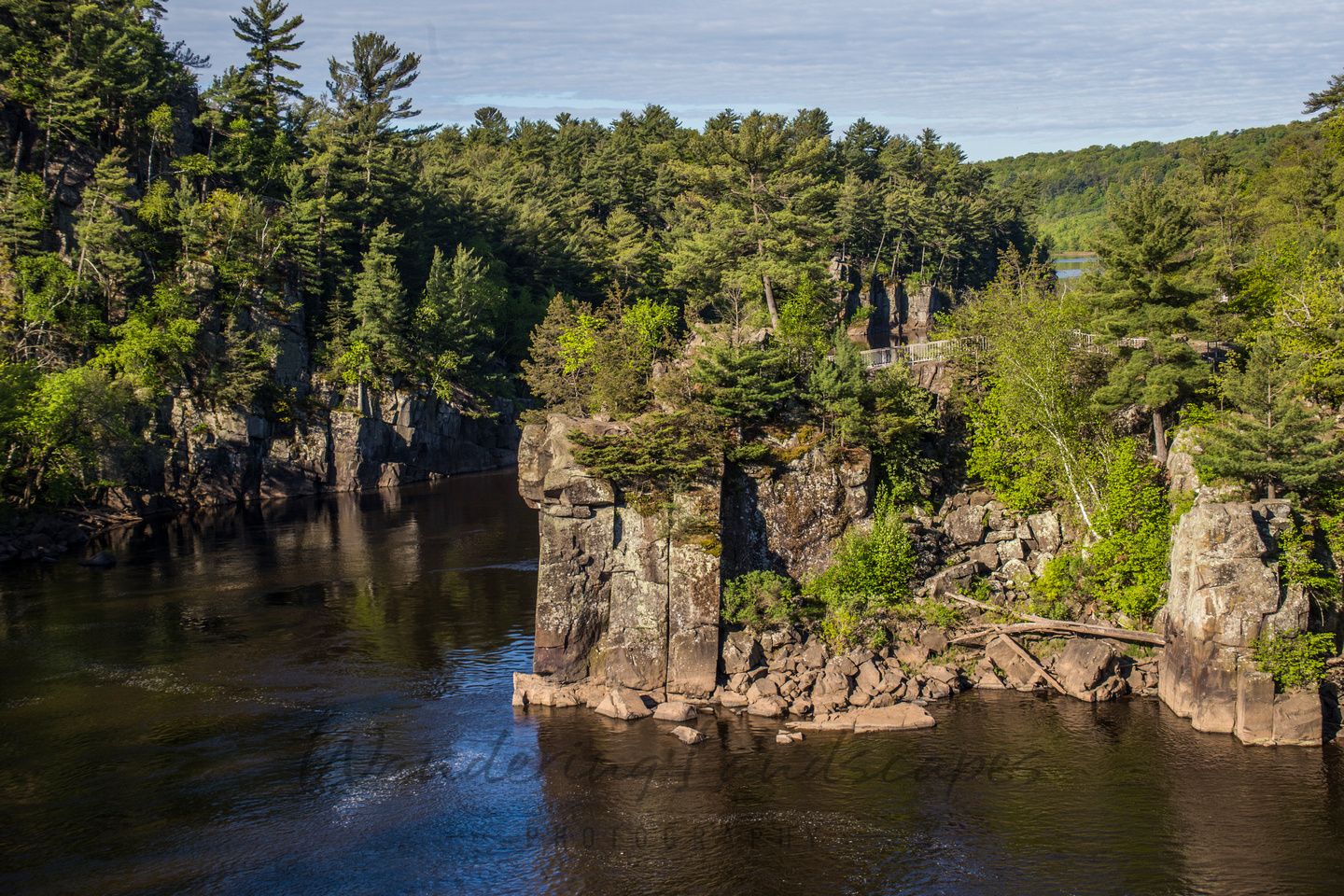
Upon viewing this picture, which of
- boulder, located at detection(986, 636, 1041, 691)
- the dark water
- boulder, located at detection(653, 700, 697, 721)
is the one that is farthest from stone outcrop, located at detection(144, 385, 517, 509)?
boulder, located at detection(986, 636, 1041, 691)

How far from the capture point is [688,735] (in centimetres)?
3794

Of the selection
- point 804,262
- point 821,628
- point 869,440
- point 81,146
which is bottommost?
point 821,628

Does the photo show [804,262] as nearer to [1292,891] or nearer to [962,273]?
[1292,891]

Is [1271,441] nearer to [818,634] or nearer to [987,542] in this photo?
[987,542]

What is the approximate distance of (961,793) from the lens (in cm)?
3350

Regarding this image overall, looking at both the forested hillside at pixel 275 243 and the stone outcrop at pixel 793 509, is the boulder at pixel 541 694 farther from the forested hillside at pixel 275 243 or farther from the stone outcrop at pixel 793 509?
the forested hillside at pixel 275 243

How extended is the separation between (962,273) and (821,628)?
107954 mm

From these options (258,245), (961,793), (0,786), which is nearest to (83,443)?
(258,245)

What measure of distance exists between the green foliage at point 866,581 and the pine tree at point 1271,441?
13.0 metres

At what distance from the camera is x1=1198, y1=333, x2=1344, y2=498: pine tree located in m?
38.8

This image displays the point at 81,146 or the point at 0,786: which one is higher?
the point at 81,146

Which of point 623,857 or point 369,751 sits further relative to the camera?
point 369,751

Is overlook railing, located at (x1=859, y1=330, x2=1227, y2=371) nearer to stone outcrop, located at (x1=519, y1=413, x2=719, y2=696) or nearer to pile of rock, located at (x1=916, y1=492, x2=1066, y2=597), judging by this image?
pile of rock, located at (x1=916, y1=492, x2=1066, y2=597)

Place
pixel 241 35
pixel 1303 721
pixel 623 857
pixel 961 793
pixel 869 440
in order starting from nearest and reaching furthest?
pixel 623 857, pixel 961 793, pixel 1303 721, pixel 869 440, pixel 241 35
